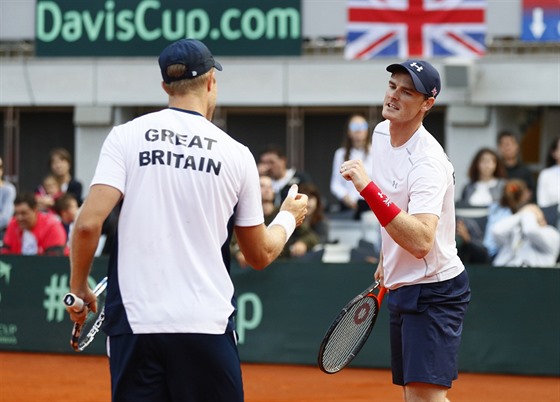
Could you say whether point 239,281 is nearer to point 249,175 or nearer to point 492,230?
point 492,230

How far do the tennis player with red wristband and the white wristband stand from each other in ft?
2.79

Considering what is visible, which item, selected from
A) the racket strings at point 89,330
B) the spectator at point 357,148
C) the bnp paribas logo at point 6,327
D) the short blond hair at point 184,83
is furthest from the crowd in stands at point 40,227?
the short blond hair at point 184,83

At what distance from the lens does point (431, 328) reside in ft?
18.0

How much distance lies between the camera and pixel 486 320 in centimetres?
1032

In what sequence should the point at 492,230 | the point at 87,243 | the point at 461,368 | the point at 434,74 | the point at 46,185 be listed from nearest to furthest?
1. the point at 87,243
2. the point at 434,74
3. the point at 461,368
4. the point at 492,230
5. the point at 46,185

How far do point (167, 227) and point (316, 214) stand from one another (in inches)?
302

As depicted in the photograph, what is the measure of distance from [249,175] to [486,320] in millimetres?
6533

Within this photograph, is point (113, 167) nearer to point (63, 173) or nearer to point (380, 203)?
point (380, 203)

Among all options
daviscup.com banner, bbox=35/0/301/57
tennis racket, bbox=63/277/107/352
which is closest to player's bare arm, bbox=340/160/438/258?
tennis racket, bbox=63/277/107/352

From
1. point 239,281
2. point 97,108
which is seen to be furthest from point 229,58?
point 239,281

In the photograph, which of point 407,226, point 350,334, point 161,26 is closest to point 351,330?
point 350,334

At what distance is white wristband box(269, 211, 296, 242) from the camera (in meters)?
4.49

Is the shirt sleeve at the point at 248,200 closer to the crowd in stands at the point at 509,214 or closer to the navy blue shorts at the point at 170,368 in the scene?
the navy blue shorts at the point at 170,368

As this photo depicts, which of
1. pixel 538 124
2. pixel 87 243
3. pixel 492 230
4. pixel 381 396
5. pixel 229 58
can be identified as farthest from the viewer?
pixel 538 124
